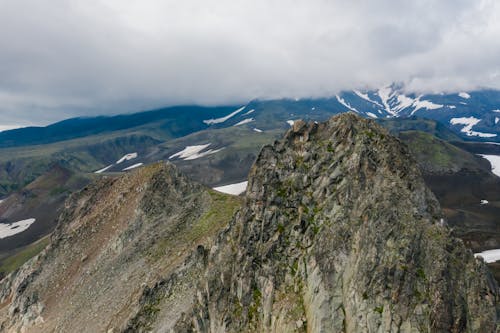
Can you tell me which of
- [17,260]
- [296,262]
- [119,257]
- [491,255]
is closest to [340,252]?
[296,262]

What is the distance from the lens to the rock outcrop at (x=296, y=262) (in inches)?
1037

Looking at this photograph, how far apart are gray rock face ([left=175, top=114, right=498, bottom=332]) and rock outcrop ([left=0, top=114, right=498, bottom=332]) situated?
0.31 feet

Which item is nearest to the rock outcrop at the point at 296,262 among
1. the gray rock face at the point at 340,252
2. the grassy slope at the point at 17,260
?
the gray rock face at the point at 340,252

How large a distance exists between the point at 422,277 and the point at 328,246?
22.8ft

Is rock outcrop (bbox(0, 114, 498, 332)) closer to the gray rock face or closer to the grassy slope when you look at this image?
the gray rock face

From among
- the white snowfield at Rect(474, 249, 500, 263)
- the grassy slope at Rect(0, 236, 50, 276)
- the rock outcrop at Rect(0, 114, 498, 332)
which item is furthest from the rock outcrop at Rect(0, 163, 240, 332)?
the grassy slope at Rect(0, 236, 50, 276)

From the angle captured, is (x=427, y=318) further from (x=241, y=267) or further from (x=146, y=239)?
(x=146, y=239)

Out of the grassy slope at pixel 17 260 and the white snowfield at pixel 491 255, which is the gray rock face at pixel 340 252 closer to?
the white snowfield at pixel 491 255

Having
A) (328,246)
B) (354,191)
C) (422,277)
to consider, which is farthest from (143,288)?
(422,277)

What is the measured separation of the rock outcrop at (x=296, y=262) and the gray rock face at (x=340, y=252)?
94 mm

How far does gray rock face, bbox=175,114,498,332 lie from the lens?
25.9 metres

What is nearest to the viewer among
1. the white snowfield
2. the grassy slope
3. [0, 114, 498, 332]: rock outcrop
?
[0, 114, 498, 332]: rock outcrop

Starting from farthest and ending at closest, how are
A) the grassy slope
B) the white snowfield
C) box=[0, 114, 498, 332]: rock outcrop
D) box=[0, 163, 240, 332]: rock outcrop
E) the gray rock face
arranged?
the grassy slope → the white snowfield → box=[0, 163, 240, 332]: rock outcrop → box=[0, 114, 498, 332]: rock outcrop → the gray rock face

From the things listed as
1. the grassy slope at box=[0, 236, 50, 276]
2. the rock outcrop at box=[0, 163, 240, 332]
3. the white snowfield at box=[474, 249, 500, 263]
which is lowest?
the white snowfield at box=[474, 249, 500, 263]
